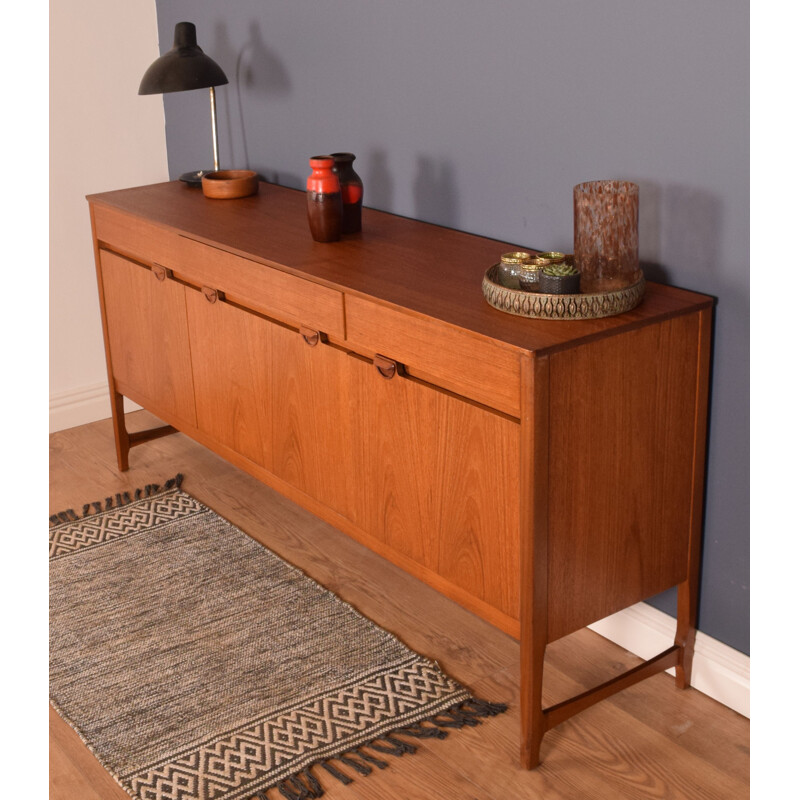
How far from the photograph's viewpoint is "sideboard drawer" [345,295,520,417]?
5.72 ft

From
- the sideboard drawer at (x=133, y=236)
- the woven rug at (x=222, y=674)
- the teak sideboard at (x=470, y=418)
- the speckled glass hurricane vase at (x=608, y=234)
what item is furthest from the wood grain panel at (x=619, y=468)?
the sideboard drawer at (x=133, y=236)

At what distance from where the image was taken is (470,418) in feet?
6.11

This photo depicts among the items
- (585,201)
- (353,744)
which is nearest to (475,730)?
(353,744)

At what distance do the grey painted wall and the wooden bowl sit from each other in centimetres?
15

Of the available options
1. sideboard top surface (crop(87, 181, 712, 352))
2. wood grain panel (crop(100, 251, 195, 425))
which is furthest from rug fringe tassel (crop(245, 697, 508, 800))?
wood grain panel (crop(100, 251, 195, 425))

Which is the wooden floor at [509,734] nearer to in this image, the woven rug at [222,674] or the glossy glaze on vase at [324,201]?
the woven rug at [222,674]

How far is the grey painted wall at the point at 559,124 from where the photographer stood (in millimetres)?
1846

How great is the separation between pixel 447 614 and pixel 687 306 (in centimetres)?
99

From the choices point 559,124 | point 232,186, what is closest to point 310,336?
point 559,124

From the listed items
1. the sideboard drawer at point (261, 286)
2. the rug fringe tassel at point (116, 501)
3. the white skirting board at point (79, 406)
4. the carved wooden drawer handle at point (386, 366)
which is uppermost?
the sideboard drawer at point (261, 286)

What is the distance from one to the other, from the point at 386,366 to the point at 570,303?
1.41ft

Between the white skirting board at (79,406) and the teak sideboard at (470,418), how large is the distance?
117cm

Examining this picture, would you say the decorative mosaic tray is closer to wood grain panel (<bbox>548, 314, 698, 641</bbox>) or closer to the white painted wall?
wood grain panel (<bbox>548, 314, 698, 641</bbox>)
